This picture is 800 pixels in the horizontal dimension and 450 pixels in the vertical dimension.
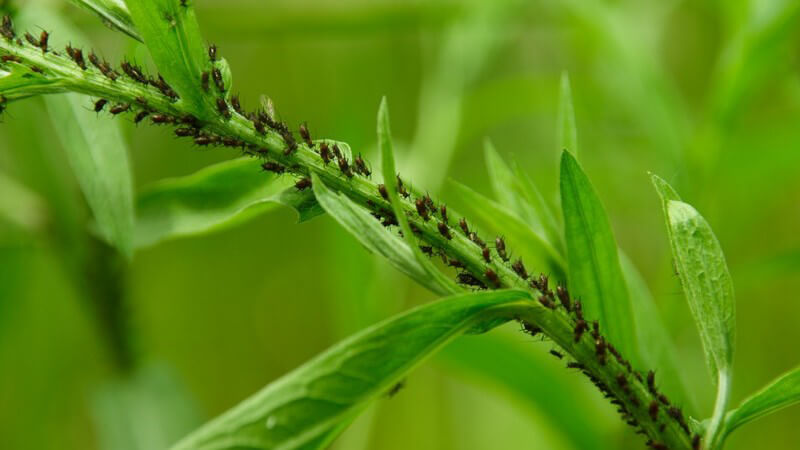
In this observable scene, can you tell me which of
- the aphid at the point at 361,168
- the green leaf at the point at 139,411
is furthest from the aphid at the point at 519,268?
the green leaf at the point at 139,411

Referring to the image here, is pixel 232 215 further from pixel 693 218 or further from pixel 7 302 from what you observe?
pixel 7 302

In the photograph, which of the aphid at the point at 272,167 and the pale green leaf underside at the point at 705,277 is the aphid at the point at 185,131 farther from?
the pale green leaf underside at the point at 705,277

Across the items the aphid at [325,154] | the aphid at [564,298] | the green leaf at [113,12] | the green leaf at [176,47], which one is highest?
the green leaf at [113,12]

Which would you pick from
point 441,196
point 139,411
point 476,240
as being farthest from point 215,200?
point 441,196

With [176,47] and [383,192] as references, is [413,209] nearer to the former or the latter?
[383,192]

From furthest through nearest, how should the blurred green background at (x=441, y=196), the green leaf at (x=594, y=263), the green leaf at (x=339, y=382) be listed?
the blurred green background at (x=441, y=196)
the green leaf at (x=594, y=263)
the green leaf at (x=339, y=382)

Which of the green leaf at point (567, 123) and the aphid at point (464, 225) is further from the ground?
the green leaf at point (567, 123)

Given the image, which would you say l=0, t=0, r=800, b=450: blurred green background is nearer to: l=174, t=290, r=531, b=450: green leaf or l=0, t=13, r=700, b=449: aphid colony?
l=0, t=13, r=700, b=449: aphid colony
